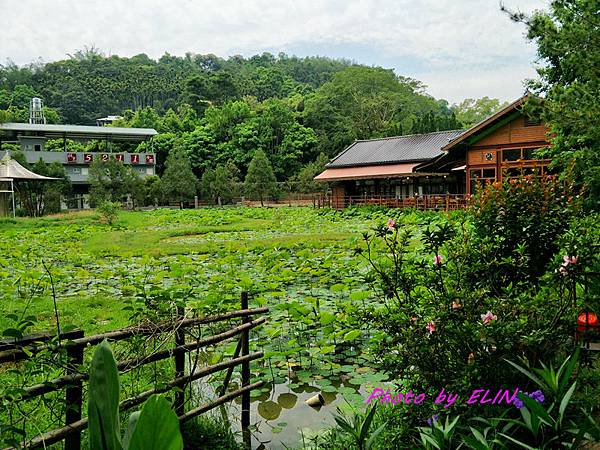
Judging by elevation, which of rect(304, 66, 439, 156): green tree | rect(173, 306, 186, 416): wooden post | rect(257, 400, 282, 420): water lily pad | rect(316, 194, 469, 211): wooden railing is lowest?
rect(257, 400, 282, 420): water lily pad

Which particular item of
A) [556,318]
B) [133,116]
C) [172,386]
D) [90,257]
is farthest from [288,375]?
[133,116]

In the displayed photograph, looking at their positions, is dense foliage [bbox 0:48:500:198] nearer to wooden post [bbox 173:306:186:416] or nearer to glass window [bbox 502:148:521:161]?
glass window [bbox 502:148:521:161]

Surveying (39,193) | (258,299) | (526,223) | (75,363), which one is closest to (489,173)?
(258,299)

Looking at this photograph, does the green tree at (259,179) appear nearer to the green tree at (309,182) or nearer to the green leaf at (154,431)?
the green tree at (309,182)

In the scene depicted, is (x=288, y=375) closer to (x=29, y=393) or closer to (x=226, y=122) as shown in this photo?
(x=29, y=393)

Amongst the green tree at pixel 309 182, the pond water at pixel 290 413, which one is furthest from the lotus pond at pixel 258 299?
the green tree at pixel 309 182

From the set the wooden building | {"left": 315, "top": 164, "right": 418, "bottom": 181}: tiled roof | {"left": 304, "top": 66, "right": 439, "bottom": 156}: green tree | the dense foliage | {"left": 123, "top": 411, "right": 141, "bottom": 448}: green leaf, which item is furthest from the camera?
{"left": 304, "top": 66, "right": 439, "bottom": 156}: green tree

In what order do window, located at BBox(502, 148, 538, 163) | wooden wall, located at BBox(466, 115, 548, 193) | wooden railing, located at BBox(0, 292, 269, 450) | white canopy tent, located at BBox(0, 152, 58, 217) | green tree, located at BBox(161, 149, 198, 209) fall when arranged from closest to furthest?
wooden railing, located at BBox(0, 292, 269, 450), wooden wall, located at BBox(466, 115, 548, 193), window, located at BBox(502, 148, 538, 163), white canopy tent, located at BBox(0, 152, 58, 217), green tree, located at BBox(161, 149, 198, 209)

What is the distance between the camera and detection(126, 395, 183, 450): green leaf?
1352mm

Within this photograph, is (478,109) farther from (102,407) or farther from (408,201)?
(102,407)

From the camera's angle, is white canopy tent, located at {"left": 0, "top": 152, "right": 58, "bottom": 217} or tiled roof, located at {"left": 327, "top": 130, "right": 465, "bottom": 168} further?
tiled roof, located at {"left": 327, "top": 130, "right": 465, "bottom": 168}

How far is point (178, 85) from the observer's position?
61.2m

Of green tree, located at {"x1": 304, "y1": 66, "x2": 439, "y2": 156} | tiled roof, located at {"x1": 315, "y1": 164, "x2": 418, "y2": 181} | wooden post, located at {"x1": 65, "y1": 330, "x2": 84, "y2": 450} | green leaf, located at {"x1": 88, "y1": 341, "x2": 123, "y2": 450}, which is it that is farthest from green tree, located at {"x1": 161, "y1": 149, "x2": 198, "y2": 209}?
green leaf, located at {"x1": 88, "y1": 341, "x2": 123, "y2": 450}

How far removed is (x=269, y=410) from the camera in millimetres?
3594
